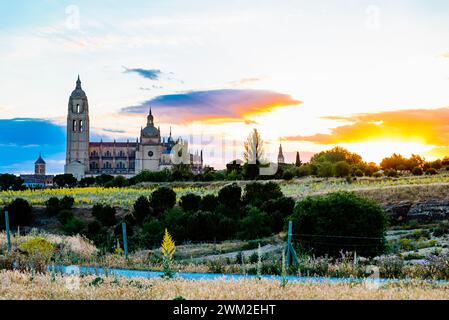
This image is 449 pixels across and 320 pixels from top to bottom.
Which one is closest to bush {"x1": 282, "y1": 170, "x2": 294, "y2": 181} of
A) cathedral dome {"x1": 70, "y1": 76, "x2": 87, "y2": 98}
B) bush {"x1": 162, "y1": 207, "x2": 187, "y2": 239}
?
bush {"x1": 162, "y1": 207, "x2": 187, "y2": 239}

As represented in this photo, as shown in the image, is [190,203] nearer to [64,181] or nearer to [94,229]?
[94,229]

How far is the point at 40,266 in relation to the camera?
42.2ft

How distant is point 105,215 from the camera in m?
40.1

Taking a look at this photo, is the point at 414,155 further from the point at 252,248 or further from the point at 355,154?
the point at 252,248

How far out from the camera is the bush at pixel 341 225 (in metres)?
19.0

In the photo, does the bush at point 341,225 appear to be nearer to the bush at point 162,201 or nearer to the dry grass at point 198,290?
the dry grass at point 198,290

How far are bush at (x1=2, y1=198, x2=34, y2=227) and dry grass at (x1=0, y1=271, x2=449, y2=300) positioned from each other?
3318cm

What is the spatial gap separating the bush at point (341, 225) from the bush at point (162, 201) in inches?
846

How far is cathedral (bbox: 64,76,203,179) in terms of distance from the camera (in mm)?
154500

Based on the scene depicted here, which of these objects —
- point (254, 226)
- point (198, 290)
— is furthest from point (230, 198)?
point (198, 290)

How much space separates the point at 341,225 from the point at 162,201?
2319cm
